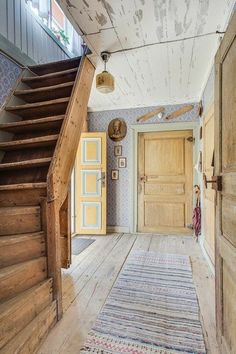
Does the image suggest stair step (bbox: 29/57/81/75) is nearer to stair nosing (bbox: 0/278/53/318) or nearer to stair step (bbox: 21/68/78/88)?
stair step (bbox: 21/68/78/88)

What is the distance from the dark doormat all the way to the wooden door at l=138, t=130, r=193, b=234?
1076 mm

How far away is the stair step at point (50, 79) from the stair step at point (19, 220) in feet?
5.26

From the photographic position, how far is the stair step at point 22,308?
1214 millimetres

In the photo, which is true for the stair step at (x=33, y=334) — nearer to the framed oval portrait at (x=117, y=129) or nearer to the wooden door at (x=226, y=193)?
the wooden door at (x=226, y=193)

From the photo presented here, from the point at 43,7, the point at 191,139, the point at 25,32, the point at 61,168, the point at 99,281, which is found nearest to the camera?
the point at 61,168

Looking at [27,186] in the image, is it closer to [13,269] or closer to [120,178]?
[13,269]

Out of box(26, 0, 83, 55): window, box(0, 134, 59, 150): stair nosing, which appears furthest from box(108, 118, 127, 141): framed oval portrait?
box(0, 134, 59, 150): stair nosing

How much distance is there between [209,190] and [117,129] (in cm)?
217

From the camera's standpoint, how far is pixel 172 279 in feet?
7.63

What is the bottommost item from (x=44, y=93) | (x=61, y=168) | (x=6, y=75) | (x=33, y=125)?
(x=61, y=168)

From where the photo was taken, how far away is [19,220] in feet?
5.21

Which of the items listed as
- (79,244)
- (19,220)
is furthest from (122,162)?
(19,220)

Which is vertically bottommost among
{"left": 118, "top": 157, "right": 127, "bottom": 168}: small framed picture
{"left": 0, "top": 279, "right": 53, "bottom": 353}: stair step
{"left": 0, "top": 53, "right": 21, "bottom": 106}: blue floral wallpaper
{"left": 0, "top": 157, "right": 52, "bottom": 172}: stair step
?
{"left": 0, "top": 279, "right": 53, "bottom": 353}: stair step

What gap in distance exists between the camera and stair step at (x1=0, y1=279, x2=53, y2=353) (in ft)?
3.98
